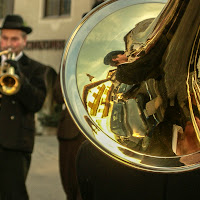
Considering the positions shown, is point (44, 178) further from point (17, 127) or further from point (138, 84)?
point (138, 84)

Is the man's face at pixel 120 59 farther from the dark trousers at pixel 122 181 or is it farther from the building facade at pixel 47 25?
the building facade at pixel 47 25

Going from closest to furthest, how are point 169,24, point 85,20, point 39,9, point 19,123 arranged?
point 169,24 < point 85,20 < point 19,123 < point 39,9

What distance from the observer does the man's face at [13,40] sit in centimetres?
305

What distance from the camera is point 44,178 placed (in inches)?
197

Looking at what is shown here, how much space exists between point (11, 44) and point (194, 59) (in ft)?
6.23

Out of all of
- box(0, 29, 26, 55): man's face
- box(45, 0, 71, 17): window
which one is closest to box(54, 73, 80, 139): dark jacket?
box(0, 29, 26, 55): man's face

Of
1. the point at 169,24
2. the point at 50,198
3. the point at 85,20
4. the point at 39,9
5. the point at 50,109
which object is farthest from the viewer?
the point at 39,9

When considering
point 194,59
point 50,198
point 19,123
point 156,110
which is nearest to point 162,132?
point 156,110

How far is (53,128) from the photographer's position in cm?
1110

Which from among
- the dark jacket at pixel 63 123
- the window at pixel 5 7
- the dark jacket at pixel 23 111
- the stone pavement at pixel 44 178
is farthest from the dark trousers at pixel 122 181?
the window at pixel 5 7

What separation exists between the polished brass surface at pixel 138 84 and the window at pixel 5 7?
1182 cm

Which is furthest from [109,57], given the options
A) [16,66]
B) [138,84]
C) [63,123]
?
[16,66]

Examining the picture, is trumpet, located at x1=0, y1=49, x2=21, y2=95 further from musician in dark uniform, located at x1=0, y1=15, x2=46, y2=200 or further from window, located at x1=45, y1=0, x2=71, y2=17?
window, located at x1=45, y1=0, x2=71, y2=17

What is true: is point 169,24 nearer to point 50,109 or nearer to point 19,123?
point 19,123
